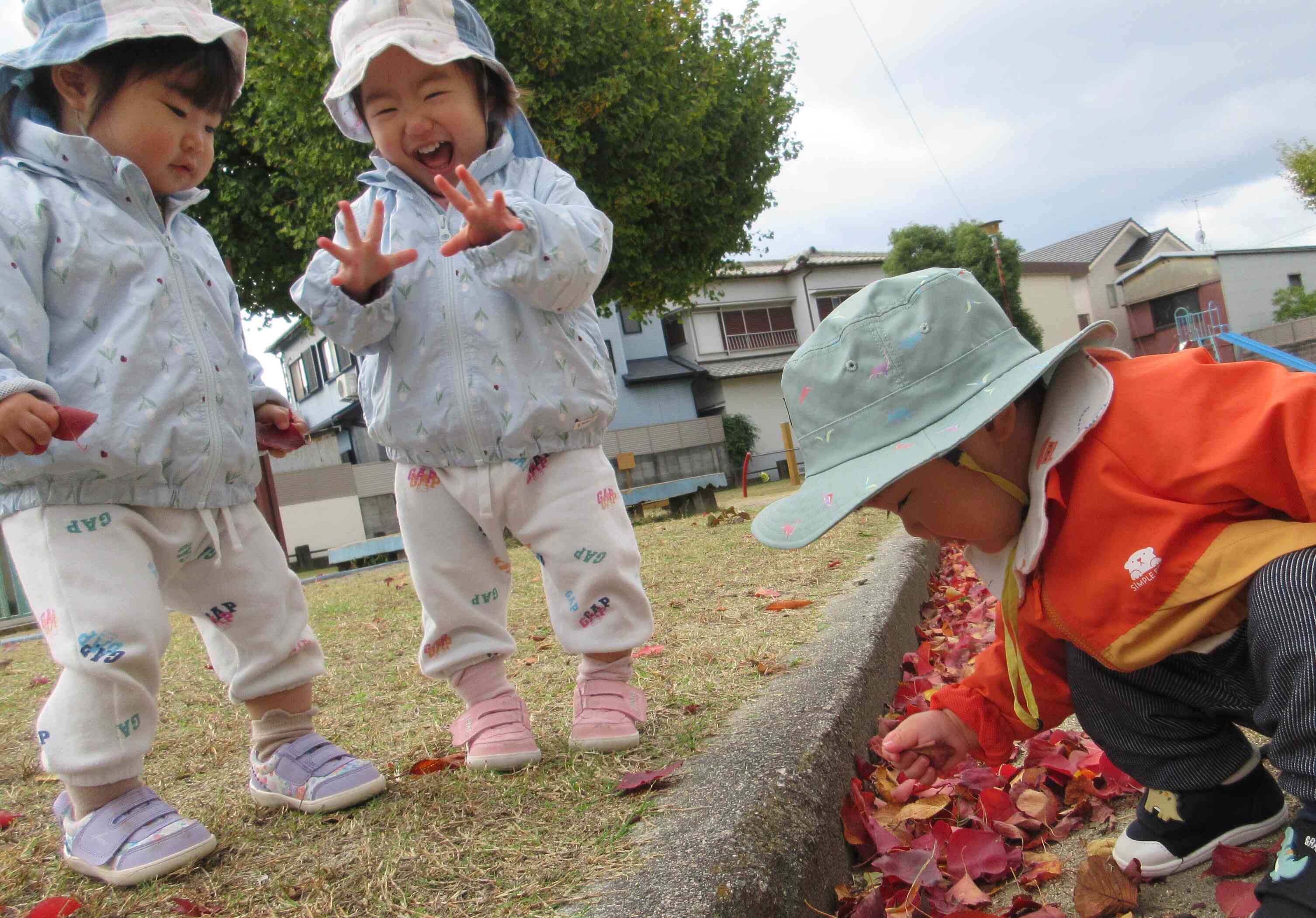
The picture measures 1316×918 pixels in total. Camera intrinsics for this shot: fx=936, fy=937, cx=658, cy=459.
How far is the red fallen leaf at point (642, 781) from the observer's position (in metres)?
1.52

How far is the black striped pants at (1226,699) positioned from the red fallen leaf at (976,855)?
234 mm

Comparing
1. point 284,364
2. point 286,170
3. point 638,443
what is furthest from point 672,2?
point 284,364

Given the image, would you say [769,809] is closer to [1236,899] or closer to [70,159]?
[1236,899]

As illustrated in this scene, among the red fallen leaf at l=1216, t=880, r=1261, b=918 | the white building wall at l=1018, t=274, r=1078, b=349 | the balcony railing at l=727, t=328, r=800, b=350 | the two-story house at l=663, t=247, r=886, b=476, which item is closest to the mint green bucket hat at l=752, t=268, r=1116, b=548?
the red fallen leaf at l=1216, t=880, r=1261, b=918

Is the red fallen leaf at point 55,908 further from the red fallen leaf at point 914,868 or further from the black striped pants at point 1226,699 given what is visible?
the black striped pants at point 1226,699

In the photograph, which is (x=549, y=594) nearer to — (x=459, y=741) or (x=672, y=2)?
(x=459, y=741)

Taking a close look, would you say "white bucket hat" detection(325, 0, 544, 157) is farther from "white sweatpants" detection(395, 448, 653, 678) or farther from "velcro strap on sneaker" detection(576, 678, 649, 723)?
"velcro strap on sneaker" detection(576, 678, 649, 723)

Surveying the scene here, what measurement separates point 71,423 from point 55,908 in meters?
0.70

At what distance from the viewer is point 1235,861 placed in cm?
128

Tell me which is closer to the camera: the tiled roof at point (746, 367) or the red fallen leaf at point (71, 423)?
the red fallen leaf at point (71, 423)

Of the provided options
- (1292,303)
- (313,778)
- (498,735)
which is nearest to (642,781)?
(498,735)

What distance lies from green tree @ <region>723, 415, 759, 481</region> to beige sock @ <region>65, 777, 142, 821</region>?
23.8 metres

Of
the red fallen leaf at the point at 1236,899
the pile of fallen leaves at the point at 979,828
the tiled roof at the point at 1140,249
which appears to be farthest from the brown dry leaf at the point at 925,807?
the tiled roof at the point at 1140,249

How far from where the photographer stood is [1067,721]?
2.04 metres
